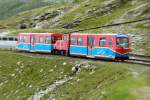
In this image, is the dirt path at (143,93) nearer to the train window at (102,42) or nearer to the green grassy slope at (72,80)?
the green grassy slope at (72,80)

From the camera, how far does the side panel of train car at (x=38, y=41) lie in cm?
7075

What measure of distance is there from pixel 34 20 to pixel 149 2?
177 ft

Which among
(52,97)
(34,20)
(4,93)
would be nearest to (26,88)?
(4,93)

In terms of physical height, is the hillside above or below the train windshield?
above

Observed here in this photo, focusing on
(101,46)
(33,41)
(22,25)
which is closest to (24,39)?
(33,41)

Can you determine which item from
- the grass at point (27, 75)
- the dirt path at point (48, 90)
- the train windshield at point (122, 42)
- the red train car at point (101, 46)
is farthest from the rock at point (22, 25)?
the dirt path at point (48, 90)

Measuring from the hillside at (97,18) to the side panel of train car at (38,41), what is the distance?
40.6 feet

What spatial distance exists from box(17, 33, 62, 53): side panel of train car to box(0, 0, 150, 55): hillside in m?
12.4

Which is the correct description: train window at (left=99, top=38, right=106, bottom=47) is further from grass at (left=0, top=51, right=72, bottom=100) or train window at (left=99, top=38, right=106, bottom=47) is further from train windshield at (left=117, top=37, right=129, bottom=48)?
grass at (left=0, top=51, right=72, bottom=100)

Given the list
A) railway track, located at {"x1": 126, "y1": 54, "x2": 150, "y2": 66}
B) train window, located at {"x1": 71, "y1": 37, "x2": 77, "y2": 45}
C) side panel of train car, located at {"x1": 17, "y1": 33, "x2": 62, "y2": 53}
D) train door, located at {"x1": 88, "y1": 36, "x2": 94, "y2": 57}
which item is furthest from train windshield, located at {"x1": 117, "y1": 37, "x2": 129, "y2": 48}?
side panel of train car, located at {"x1": 17, "y1": 33, "x2": 62, "y2": 53}

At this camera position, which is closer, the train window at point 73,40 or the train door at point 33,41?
the train window at point 73,40

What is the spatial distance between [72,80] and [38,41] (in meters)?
29.6

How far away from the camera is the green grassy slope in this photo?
3612 centimetres

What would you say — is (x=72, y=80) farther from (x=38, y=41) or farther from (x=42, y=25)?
(x=42, y=25)
